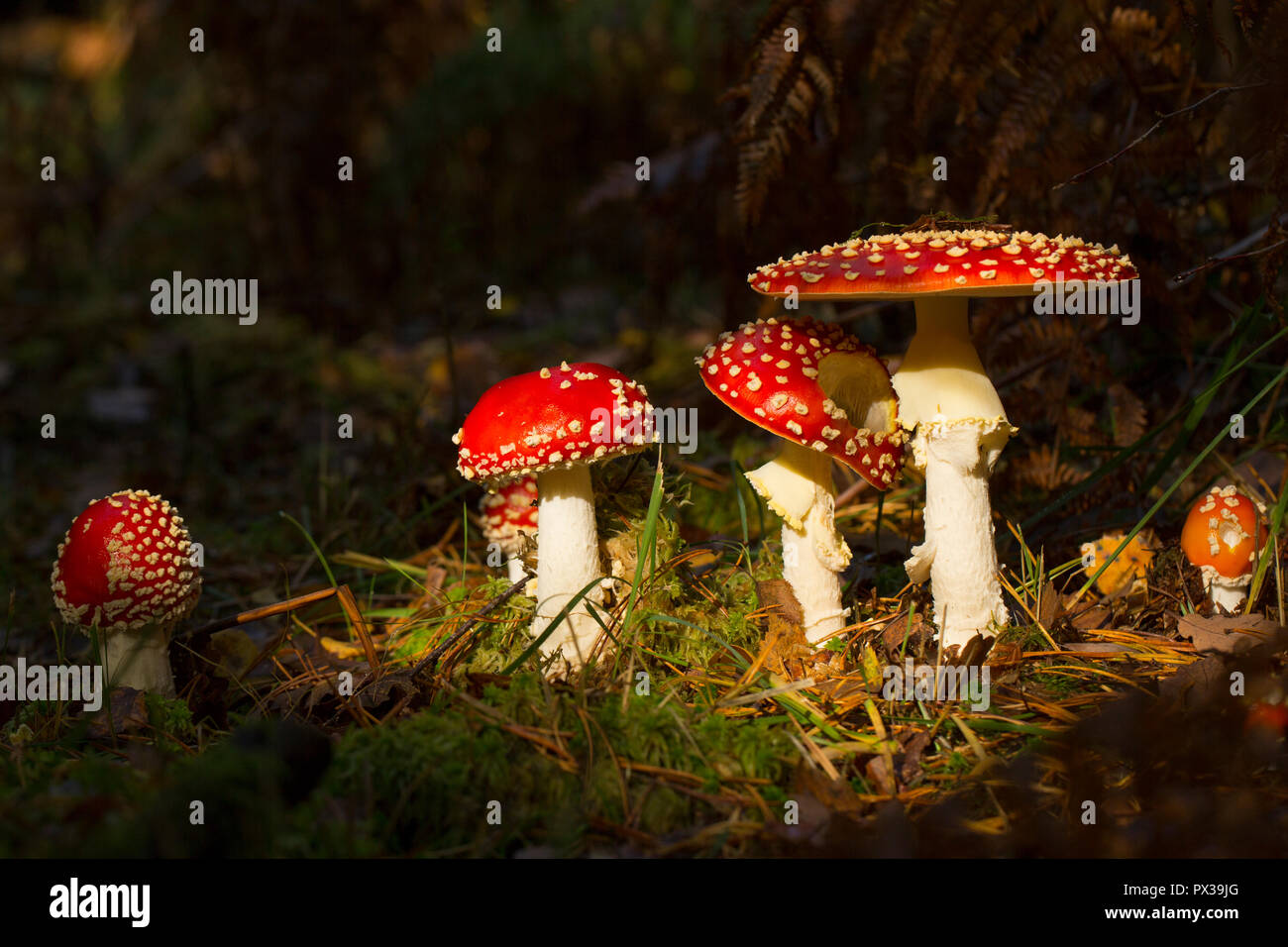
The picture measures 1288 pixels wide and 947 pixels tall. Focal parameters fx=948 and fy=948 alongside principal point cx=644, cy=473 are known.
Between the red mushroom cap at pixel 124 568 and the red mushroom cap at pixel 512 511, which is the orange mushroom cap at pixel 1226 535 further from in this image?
the red mushroom cap at pixel 124 568

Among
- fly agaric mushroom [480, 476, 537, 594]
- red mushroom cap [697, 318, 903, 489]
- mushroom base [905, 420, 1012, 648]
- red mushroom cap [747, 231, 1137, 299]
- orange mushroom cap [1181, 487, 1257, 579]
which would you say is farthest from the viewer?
fly agaric mushroom [480, 476, 537, 594]

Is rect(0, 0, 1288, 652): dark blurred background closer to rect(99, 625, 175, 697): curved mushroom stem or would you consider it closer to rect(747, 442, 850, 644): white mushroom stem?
rect(99, 625, 175, 697): curved mushroom stem

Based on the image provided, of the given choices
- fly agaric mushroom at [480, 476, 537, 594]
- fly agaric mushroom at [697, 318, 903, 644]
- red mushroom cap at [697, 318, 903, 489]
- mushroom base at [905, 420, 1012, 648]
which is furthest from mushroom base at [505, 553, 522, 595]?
mushroom base at [905, 420, 1012, 648]

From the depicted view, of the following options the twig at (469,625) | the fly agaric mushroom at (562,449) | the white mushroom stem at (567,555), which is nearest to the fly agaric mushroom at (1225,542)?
the fly agaric mushroom at (562,449)

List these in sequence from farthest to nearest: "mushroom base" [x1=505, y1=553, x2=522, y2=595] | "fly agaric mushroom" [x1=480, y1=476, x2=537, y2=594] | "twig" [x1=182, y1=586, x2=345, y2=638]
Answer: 1. "fly agaric mushroom" [x1=480, y1=476, x2=537, y2=594]
2. "mushroom base" [x1=505, y1=553, x2=522, y2=595]
3. "twig" [x1=182, y1=586, x2=345, y2=638]

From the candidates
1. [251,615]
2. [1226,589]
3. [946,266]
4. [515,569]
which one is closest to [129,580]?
[251,615]
